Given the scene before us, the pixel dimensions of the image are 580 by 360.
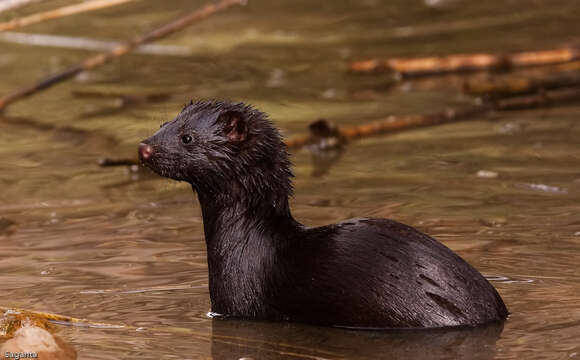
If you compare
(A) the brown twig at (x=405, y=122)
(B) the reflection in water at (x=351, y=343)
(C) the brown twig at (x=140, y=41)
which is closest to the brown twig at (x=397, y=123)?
(A) the brown twig at (x=405, y=122)

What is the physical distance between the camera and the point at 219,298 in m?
5.05

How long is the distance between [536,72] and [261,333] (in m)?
6.63

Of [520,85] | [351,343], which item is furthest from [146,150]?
[520,85]

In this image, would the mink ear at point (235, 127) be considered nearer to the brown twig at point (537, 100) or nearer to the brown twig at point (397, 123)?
the brown twig at point (397, 123)

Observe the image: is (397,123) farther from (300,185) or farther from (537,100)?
(300,185)

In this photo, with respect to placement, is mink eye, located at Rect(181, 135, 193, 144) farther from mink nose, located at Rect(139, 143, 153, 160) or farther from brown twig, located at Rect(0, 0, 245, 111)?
brown twig, located at Rect(0, 0, 245, 111)

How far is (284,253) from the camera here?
4.96 m

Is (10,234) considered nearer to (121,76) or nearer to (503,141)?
(503,141)

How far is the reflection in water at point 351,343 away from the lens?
4465 mm

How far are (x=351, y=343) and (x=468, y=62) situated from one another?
22.6ft

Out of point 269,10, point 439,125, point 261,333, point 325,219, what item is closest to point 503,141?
point 439,125

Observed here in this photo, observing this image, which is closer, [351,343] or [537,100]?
[351,343]

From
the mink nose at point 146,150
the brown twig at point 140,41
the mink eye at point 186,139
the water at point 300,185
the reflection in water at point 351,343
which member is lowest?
the reflection in water at point 351,343

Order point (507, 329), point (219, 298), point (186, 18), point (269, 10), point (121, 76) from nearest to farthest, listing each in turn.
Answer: point (507, 329)
point (219, 298)
point (186, 18)
point (121, 76)
point (269, 10)
